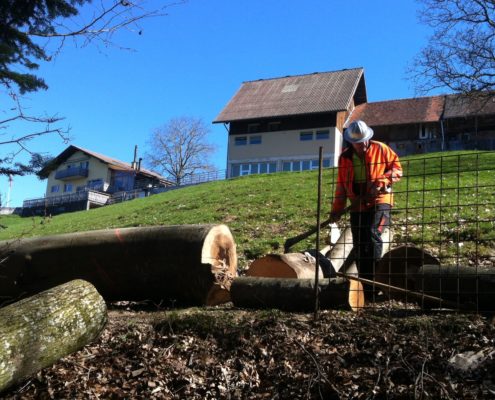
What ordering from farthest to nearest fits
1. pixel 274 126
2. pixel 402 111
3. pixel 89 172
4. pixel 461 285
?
1. pixel 89 172
2. pixel 274 126
3. pixel 402 111
4. pixel 461 285

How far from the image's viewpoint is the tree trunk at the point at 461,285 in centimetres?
459

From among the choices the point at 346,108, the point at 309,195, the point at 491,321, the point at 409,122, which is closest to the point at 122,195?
the point at 346,108

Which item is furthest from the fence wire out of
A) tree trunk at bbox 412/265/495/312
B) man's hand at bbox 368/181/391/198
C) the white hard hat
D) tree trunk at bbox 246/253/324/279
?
the white hard hat

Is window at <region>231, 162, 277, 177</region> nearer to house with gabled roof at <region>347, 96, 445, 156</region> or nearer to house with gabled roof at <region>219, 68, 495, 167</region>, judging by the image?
house with gabled roof at <region>219, 68, 495, 167</region>

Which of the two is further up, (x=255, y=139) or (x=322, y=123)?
(x=322, y=123)

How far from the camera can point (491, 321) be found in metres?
4.19

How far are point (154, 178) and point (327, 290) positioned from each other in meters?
58.4

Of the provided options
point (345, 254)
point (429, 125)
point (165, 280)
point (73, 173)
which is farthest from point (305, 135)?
point (165, 280)

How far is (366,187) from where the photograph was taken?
6.17 metres

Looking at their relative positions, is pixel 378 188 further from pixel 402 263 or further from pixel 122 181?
pixel 122 181

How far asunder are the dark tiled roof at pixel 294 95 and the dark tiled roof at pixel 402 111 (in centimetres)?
278

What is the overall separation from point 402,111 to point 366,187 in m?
40.2

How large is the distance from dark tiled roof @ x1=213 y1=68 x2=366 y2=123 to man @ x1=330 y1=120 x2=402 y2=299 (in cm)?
3584

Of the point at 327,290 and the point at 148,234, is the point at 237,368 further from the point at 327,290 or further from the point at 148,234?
the point at 148,234
